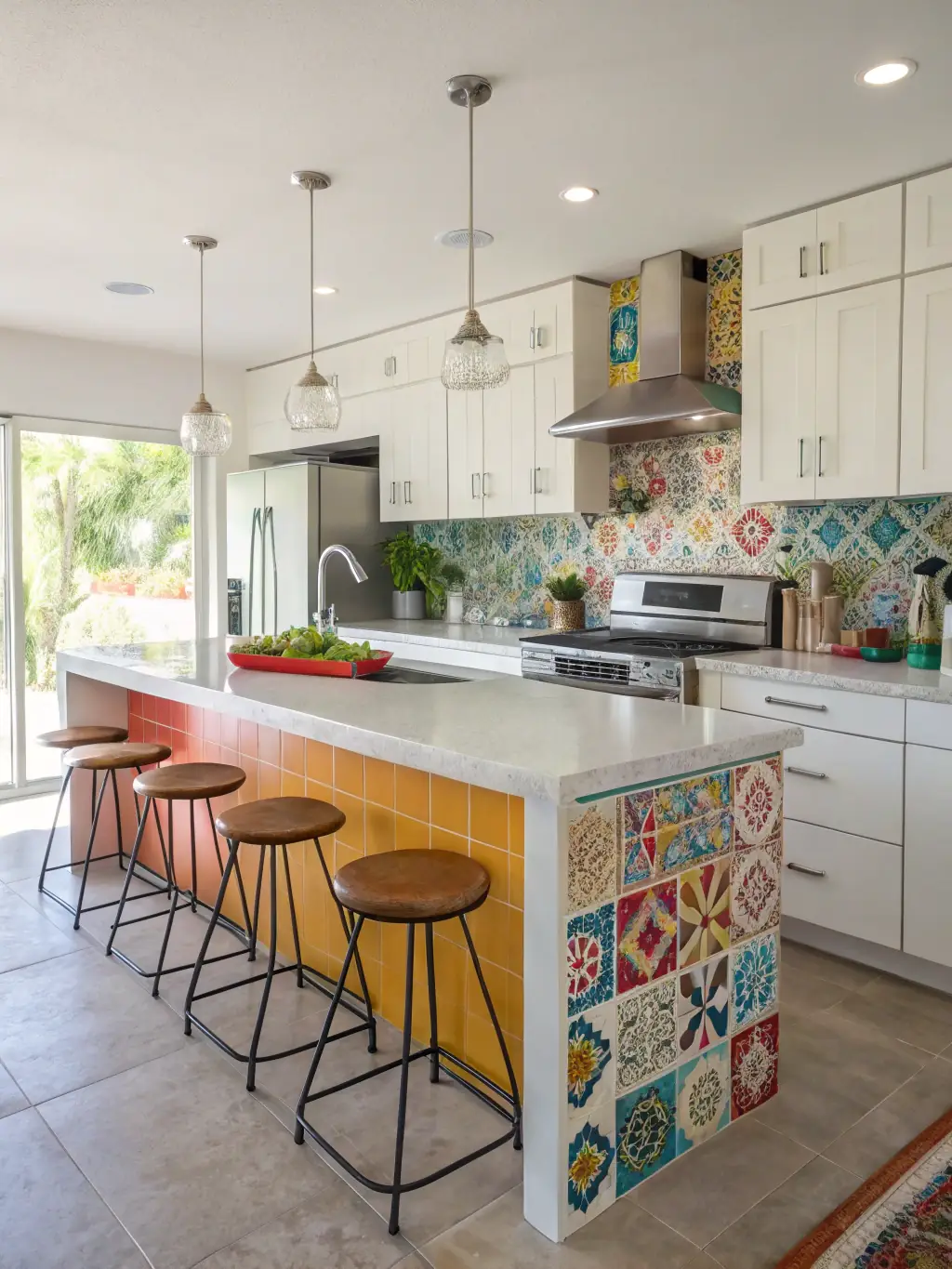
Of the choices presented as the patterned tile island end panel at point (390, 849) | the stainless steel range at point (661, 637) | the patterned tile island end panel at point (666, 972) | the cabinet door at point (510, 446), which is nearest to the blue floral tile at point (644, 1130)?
the patterned tile island end panel at point (666, 972)

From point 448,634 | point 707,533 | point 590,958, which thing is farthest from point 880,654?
point 448,634

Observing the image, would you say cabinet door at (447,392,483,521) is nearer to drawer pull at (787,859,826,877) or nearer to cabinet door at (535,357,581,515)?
cabinet door at (535,357,581,515)

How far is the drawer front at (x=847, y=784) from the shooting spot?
9.04 feet

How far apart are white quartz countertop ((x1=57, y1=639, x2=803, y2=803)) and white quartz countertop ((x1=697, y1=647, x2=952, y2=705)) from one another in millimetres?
847

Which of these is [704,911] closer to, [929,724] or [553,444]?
[929,724]

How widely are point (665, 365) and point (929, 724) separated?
1.91 metres

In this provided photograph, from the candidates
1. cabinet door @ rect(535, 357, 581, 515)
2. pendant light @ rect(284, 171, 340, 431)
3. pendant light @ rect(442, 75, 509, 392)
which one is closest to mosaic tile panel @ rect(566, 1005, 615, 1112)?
pendant light @ rect(442, 75, 509, 392)

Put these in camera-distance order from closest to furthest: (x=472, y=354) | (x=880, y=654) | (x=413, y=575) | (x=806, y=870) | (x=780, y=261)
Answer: (x=472, y=354), (x=806, y=870), (x=880, y=654), (x=780, y=261), (x=413, y=575)

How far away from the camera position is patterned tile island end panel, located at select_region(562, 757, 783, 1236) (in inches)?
67.4

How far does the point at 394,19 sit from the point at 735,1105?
104 inches

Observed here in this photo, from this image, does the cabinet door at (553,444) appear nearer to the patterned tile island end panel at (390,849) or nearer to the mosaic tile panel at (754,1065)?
the patterned tile island end panel at (390,849)

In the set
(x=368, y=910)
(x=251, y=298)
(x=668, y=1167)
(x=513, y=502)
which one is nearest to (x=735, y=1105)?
(x=668, y=1167)

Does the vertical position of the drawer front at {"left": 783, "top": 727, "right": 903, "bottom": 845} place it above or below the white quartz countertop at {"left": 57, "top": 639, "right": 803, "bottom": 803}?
below

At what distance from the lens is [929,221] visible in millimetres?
2902
